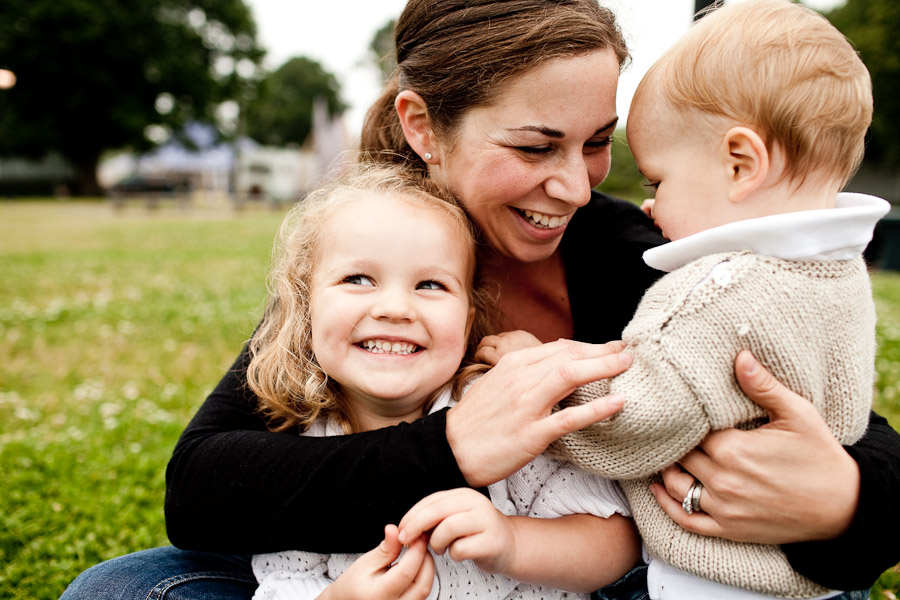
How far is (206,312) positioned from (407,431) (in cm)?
611

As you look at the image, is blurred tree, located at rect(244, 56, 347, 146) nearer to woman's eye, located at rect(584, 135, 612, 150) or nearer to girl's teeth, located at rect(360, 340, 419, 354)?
woman's eye, located at rect(584, 135, 612, 150)

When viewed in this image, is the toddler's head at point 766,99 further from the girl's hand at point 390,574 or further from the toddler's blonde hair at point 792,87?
the girl's hand at point 390,574

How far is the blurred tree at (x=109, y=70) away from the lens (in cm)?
3019

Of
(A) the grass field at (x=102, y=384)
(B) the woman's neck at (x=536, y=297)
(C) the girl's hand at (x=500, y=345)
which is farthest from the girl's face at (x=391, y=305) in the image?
(A) the grass field at (x=102, y=384)

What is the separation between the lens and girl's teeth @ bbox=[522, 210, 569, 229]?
222cm

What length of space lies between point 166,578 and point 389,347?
82 cm

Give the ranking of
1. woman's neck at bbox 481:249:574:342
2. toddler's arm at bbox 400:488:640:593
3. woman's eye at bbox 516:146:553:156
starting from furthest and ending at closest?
woman's neck at bbox 481:249:574:342, woman's eye at bbox 516:146:553:156, toddler's arm at bbox 400:488:640:593

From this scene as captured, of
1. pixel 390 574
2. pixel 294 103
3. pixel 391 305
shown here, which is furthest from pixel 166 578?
pixel 294 103

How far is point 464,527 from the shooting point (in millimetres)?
1469

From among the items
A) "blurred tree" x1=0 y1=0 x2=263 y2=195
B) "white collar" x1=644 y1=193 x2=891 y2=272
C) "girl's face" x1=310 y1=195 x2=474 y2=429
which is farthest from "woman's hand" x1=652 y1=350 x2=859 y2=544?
"blurred tree" x1=0 y1=0 x2=263 y2=195

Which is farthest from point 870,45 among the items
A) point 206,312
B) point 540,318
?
point 540,318

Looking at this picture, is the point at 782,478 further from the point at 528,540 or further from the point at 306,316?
the point at 306,316

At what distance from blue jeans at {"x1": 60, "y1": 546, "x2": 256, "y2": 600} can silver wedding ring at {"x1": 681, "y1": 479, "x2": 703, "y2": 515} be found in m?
1.17

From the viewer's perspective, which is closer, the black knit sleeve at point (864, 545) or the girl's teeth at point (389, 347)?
the black knit sleeve at point (864, 545)
